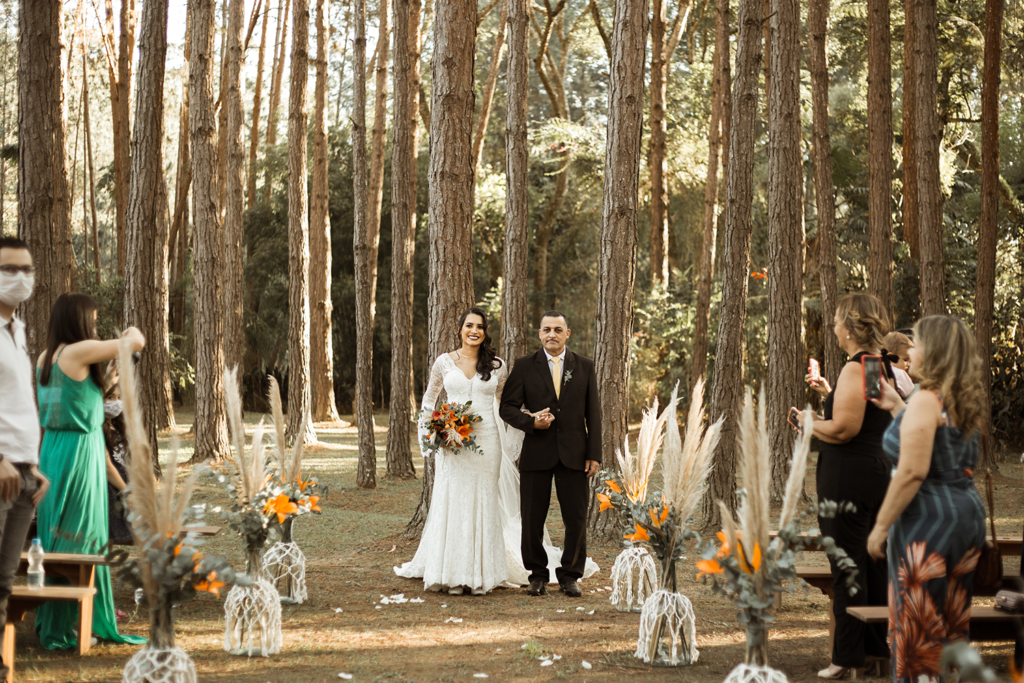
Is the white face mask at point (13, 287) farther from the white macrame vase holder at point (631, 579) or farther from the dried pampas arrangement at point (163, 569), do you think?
the white macrame vase holder at point (631, 579)

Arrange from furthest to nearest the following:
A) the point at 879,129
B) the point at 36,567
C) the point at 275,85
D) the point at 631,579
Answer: the point at 275,85
the point at 879,129
the point at 631,579
the point at 36,567

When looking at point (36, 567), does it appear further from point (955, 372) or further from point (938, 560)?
point (955, 372)

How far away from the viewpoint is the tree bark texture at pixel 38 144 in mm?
8398

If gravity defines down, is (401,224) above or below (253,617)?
above

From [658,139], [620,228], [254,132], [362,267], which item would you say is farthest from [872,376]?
[254,132]

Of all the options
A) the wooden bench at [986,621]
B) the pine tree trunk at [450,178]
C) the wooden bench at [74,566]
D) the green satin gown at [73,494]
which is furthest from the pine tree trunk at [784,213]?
the wooden bench at [74,566]

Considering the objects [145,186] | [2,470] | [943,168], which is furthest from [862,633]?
[943,168]

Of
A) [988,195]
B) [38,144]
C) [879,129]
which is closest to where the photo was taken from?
[38,144]

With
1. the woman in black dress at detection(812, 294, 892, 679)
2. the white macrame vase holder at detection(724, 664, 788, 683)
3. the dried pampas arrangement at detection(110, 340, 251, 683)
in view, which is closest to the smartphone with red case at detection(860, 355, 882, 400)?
the woman in black dress at detection(812, 294, 892, 679)

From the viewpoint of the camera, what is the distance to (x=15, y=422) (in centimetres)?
415

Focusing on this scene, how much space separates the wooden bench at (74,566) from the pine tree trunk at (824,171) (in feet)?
35.3

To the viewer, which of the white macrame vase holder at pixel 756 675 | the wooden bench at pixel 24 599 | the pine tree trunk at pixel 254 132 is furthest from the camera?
the pine tree trunk at pixel 254 132

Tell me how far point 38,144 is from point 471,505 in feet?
17.5

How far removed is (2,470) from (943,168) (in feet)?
68.2
